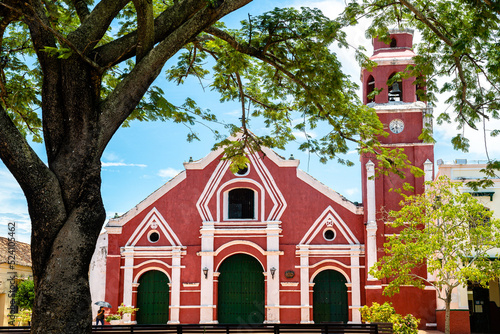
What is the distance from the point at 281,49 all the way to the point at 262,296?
15.0 metres

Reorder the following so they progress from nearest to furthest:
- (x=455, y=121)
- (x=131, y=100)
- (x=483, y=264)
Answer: (x=131, y=100), (x=455, y=121), (x=483, y=264)

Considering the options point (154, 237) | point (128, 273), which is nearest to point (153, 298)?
point (128, 273)

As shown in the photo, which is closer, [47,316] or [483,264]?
[47,316]

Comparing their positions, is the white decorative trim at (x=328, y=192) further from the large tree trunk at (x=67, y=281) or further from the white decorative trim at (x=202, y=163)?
the large tree trunk at (x=67, y=281)

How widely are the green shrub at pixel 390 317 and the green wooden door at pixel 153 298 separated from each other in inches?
312

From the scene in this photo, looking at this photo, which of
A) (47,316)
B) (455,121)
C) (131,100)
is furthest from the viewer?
(455,121)

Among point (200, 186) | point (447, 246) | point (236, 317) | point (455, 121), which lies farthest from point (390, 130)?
point (455, 121)

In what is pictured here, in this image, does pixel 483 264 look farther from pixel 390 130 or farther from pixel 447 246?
pixel 390 130

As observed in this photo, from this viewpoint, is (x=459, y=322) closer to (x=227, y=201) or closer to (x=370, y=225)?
(x=370, y=225)

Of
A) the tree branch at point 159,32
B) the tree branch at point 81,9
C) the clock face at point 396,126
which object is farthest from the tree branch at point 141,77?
the clock face at point 396,126

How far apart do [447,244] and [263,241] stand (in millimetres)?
7262

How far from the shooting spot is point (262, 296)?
72.8 feet

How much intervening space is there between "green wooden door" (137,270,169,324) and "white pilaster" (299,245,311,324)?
5.48 m

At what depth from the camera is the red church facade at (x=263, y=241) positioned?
2183 centimetres
